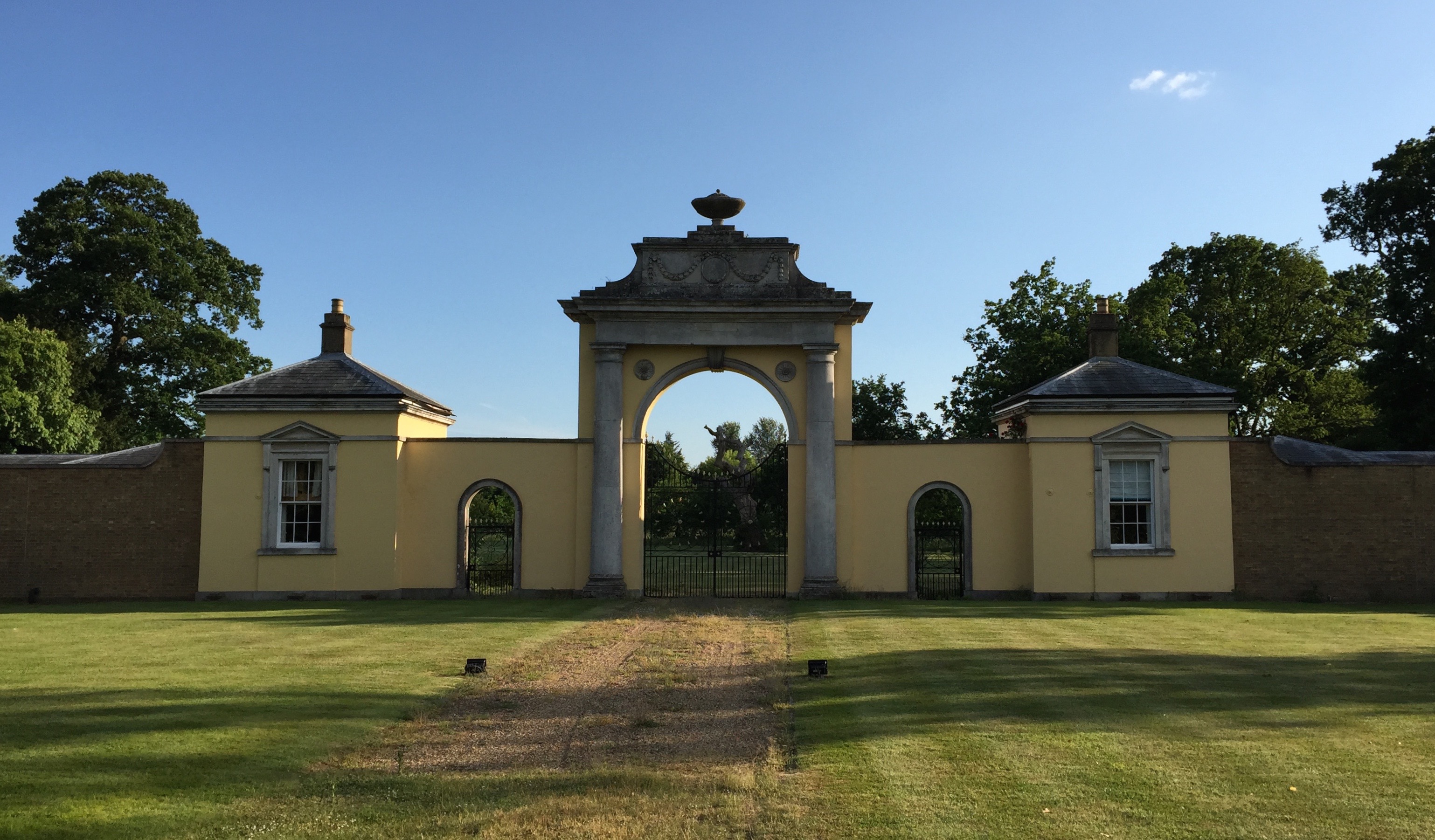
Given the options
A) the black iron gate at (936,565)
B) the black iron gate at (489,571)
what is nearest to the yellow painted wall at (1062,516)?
the black iron gate at (936,565)

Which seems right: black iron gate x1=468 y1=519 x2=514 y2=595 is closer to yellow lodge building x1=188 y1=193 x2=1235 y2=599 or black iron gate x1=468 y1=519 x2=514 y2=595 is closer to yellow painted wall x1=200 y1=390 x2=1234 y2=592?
yellow lodge building x1=188 y1=193 x2=1235 y2=599

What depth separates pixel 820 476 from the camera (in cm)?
2081

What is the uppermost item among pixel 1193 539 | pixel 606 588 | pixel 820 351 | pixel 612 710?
pixel 820 351

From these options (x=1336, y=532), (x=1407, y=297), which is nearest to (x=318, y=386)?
(x=1336, y=532)

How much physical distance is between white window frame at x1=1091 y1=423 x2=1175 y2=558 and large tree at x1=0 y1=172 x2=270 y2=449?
28024 mm

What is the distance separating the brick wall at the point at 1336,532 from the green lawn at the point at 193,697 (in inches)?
503

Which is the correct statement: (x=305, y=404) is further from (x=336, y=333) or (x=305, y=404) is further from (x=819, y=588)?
(x=819, y=588)

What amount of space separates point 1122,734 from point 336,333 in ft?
63.4

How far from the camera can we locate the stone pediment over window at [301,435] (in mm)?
21094

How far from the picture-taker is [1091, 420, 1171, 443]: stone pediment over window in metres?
20.7

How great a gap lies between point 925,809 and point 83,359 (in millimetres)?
34385

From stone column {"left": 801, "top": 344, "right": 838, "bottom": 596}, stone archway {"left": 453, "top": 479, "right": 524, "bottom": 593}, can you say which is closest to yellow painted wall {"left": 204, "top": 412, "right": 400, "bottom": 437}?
stone archway {"left": 453, "top": 479, "right": 524, "bottom": 593}

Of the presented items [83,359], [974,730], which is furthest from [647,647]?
[83,359]

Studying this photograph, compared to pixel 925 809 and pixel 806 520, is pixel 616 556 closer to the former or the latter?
pixel 806 520
